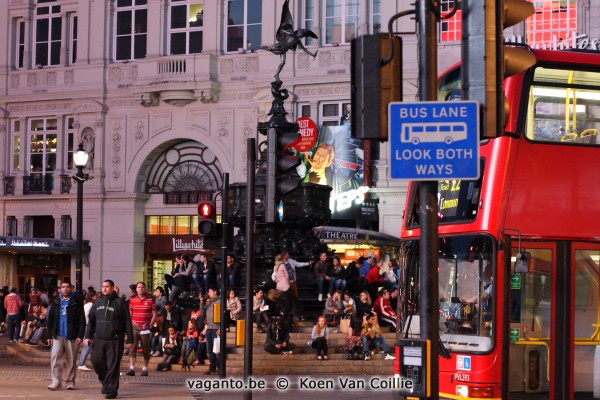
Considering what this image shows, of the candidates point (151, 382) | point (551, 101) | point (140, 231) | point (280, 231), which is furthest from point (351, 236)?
point (551, 101)

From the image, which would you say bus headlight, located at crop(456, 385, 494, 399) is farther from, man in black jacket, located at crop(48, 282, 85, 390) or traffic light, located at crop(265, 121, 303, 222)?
man in black jacket, located at crop(48, 282, 85, 390)

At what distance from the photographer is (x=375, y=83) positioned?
29.9 feet

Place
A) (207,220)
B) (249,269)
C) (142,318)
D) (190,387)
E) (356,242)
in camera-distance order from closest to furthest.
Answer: (249,269) < (207,220) < (190,387) < (142,318) < (356,242)

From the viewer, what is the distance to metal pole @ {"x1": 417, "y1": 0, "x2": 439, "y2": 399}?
9.16m

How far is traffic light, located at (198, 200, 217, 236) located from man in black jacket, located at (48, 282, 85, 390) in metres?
4.04

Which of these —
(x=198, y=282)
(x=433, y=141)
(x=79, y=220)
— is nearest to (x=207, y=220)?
(x=433, y=141)

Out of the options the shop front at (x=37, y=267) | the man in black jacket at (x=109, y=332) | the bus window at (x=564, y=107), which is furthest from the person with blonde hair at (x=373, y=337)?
the shop front at (x=37, y=267)

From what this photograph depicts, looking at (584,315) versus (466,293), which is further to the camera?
(466,293)

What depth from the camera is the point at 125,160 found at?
165ft

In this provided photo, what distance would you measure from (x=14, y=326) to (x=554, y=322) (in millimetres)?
23374

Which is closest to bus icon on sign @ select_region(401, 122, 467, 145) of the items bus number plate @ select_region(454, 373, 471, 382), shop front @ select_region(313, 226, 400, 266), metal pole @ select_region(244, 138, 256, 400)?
bus number plate @ select_region(454, 373, 471, 382)

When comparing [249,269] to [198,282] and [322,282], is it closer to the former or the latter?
[322,282]

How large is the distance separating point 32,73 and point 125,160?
20.0ft

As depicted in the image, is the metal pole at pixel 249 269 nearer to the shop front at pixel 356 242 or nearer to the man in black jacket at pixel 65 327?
the man in black jacket at pixel 65 327
